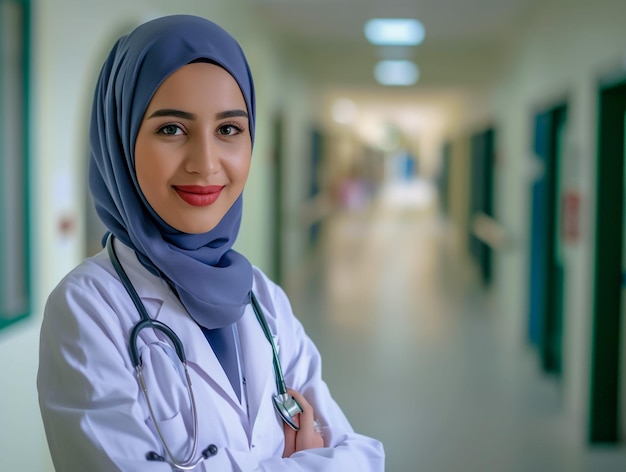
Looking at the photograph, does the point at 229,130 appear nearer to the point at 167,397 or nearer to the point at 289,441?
the point at 167,397

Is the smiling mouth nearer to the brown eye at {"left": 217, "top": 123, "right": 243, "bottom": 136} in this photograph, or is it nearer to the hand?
the brown eye at {"left": 217, "top": 123, "right": 243, "bottom": 136}

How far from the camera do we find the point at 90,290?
→ 1040mm

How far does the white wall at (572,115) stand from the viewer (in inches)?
138

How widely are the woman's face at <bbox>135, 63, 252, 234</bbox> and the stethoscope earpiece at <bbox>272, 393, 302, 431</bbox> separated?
0.32 metres

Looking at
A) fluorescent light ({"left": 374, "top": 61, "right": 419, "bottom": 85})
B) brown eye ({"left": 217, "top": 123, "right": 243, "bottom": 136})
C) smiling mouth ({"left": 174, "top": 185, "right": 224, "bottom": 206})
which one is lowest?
smiling mouth ({"left": 174, "top": 185, "right": 224, "bottom": 206})

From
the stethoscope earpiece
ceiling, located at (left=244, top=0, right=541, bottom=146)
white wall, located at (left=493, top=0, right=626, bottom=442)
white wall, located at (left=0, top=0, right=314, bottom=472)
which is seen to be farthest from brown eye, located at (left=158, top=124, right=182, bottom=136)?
ceiling, located at (left=244, top=0, right=541, bottom=146)

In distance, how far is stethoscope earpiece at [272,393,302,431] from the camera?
1.18 metres

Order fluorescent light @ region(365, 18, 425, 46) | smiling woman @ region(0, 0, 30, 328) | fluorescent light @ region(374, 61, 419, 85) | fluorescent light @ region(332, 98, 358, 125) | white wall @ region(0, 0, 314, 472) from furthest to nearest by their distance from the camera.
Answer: fluorescent light @ region(332, 98, 358, 125) → fluorescent light @ region(374, 61, 419, 85) → fluorescent light @ region(365, 18, 425, 46) → smiling woman @ region(0, 0, 30, 328) → white wall @ region(0, 0, 314, 472)

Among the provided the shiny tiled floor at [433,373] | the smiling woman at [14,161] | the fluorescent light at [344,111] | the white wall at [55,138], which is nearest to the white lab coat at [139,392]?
the shiny tiled floor at [433,373]

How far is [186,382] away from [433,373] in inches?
145

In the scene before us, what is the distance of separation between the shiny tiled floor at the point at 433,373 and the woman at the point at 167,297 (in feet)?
1.88

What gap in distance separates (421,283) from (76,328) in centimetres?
750

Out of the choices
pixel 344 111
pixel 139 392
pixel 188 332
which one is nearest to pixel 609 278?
pixel 188 332

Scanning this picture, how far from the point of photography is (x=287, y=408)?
1.19 metres
